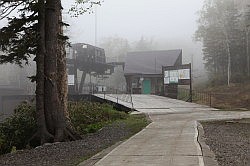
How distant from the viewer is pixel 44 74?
48.3 ft

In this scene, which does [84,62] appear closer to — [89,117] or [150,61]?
[150,61]

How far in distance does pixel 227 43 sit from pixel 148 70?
37.5 ft

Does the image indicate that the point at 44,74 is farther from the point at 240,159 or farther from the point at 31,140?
the point at 240,159

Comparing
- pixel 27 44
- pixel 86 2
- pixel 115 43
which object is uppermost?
pixel 115 43

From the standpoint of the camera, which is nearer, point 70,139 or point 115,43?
point 70,139

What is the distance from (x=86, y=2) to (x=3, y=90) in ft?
152

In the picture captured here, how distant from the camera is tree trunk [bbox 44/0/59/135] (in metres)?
14.7

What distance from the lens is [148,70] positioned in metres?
56.4

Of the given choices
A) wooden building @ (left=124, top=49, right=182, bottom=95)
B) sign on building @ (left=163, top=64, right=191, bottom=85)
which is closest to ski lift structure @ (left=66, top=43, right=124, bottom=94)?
wooden building @ (left=124, top=49, right=182, bottom=95)

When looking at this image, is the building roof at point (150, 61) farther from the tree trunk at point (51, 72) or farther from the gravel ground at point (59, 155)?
the gravel ground at point (59, 155)

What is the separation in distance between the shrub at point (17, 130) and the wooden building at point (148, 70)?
34.6m

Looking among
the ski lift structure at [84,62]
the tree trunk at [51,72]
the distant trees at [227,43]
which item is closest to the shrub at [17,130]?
the tree trunk at [51,72]

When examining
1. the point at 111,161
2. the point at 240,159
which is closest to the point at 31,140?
the point at 111,161

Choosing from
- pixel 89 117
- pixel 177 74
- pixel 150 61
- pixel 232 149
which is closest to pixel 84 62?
pixel 150 61
